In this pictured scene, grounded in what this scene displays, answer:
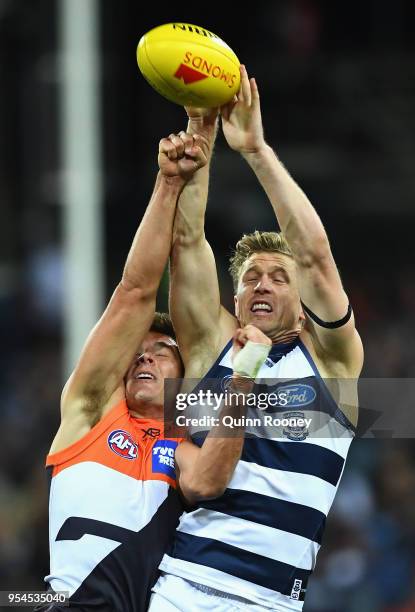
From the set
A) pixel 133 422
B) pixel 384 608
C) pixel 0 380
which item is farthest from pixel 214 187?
pixel 133 422

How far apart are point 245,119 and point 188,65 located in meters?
0.37

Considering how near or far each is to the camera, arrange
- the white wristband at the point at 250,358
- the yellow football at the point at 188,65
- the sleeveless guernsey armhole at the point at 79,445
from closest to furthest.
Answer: the white wristband at the point at 250,358 → the yellow football at the point at 188,65 → the sleeveless guernsey armhole at the point at 79,445

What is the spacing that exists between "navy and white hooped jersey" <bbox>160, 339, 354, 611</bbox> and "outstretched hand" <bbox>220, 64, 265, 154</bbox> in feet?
2.96

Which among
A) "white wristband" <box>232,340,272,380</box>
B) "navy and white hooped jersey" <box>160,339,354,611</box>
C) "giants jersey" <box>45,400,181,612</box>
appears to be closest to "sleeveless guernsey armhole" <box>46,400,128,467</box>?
"giants jersey" <box>45,400,181,612</box>

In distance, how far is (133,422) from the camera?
4770 mm

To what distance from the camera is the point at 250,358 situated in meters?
4.00

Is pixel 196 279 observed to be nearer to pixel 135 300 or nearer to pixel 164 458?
pixel 135 300

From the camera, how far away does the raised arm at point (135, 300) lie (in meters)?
4.48

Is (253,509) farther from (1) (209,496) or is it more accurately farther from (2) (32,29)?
(2) (32,29)

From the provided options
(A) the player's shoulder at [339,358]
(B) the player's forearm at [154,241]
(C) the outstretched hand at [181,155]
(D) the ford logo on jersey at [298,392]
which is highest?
(C) the outstretched hand at [181,155]

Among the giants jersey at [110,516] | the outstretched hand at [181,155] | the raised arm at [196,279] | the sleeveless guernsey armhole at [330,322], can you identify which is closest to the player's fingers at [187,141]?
the outstretched hand at [181,155]

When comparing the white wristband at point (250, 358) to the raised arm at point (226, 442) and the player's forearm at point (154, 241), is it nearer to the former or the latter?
the raised arm at point (226, 442)

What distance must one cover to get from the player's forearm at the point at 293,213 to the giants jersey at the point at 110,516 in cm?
91

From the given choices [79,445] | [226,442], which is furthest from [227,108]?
[79,445]
